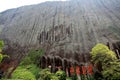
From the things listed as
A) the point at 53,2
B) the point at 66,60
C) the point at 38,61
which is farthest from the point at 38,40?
the point at 53,2

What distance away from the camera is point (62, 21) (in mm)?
47375

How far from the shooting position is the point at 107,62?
85.4 feet

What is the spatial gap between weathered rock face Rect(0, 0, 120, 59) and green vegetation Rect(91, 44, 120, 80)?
25.4 feet

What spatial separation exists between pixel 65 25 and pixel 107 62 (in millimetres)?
21449

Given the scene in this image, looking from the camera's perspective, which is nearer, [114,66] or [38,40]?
[114,66]

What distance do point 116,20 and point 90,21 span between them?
6095mm

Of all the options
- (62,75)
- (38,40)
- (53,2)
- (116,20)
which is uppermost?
(53,2)

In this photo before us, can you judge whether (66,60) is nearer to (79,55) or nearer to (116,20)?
(79,55)

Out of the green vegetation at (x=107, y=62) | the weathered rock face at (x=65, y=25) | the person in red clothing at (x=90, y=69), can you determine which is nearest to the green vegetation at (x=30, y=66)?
the weathered rock face at (x=65, y=25)

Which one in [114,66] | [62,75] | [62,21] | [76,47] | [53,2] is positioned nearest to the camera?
[114,66]

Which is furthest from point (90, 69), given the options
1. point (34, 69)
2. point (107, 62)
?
point (34, 69)

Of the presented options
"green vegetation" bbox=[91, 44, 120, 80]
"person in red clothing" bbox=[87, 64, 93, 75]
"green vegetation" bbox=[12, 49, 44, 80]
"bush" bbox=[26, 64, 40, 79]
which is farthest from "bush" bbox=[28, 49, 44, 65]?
"green vegetation" bbox=[91, 44, 120, 80]

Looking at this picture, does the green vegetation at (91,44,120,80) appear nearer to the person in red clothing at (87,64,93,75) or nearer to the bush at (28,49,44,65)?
the person in red clothing at (87,64,93,75)

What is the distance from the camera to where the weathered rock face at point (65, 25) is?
38.0 m
